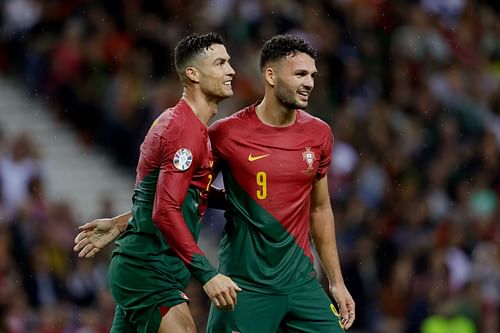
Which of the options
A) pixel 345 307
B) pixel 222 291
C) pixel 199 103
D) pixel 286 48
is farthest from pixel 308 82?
pixel 222 291

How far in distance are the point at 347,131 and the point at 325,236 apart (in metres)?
7.99

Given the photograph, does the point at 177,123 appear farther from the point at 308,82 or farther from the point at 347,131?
the point at 347,131

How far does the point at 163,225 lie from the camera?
812 centimetres

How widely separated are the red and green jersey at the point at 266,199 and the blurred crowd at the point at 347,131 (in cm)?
465

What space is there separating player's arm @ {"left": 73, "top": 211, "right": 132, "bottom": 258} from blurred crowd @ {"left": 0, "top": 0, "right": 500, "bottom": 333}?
172 inches

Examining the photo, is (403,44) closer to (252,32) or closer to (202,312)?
(252,32)

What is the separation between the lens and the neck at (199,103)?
845 cm

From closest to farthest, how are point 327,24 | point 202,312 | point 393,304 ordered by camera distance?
point 202,312, point 393,304, point 327,24

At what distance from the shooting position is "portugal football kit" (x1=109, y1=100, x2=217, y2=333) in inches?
320

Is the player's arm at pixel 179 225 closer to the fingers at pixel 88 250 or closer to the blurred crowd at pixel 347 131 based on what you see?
the fingers at pixel 88 250

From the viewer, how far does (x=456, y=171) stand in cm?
1733

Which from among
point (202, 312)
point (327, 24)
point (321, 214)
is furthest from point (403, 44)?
point (321, 214)

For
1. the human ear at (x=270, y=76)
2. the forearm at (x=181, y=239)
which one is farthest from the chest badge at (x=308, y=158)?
the forearm at (x=181, y=239)

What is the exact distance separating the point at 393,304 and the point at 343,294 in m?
6.38
